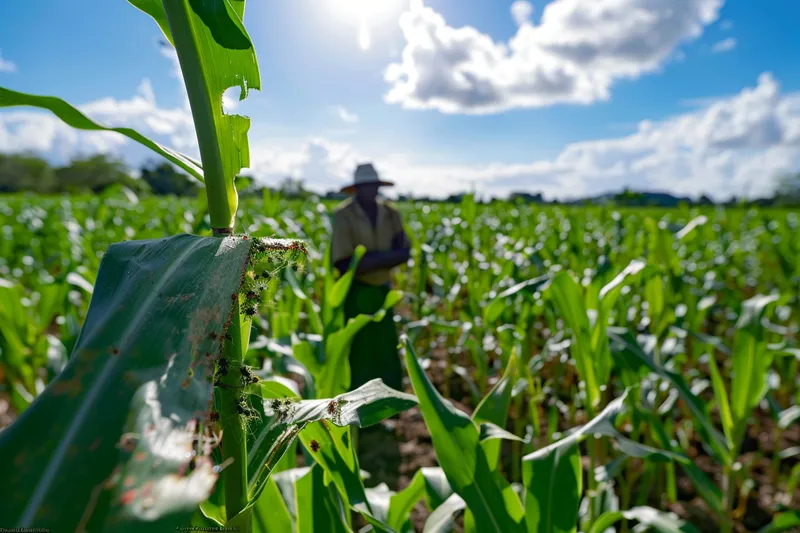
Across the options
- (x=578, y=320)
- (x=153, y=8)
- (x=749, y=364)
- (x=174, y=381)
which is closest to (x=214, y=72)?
(x=153, y=8)

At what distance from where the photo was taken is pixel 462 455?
975 mm

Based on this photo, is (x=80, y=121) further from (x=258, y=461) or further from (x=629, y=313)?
(x=629, y=313)

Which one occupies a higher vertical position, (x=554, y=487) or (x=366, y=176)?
(x=366, y=176)

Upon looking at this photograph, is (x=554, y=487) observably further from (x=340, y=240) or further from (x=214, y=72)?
(x=340, y=240)

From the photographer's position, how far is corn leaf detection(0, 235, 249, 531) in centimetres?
29

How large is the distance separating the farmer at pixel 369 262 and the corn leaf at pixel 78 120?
270 centimetres

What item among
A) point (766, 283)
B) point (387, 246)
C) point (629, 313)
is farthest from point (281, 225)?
point (766, 283)

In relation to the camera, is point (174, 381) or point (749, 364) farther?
point (749, 364)

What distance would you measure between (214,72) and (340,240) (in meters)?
2.82

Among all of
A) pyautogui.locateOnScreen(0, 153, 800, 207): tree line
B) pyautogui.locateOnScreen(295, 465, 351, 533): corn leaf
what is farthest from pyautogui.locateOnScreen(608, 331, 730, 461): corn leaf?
pyautogui.locateOnScreen(0, 153, 800, 207): tree line

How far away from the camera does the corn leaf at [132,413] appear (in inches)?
11.6

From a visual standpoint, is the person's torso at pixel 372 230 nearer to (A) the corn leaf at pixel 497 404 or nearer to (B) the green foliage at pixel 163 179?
(A) the corn leaf at pixel 497 404

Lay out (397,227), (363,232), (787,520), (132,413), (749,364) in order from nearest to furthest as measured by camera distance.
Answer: (132,413), (787,520), (749,364), (363,232), (397,227)

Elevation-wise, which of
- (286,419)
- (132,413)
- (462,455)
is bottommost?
(462,455)
